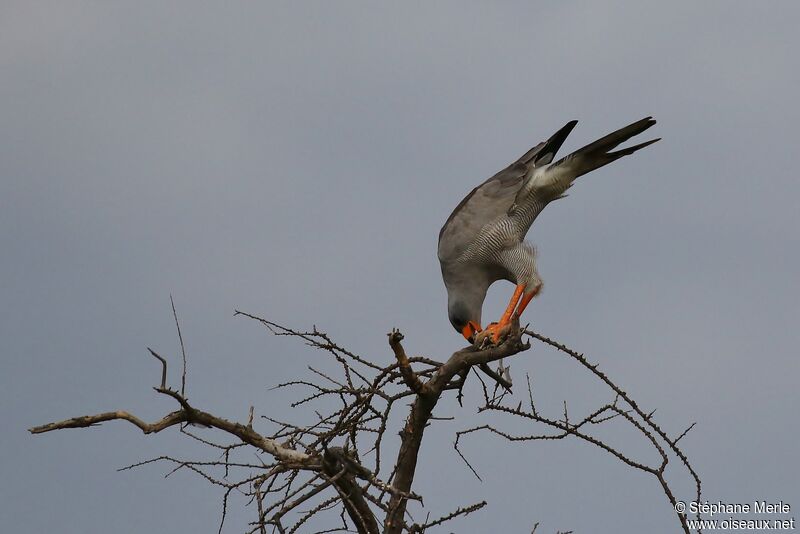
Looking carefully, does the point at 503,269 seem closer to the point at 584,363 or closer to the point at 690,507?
the point at 584,363

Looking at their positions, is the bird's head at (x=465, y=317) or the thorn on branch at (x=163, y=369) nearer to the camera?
the thorn on branch at (x=163, y=369)

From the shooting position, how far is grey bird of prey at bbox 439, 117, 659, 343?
7766 millimetres

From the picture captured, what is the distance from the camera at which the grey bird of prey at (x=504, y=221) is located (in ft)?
25.5

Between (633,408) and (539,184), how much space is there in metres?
3.54

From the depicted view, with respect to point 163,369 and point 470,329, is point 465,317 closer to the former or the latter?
point 470,329

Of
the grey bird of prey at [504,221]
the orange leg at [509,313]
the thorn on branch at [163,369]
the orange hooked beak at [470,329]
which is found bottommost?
the thorn on branch at [163,369]

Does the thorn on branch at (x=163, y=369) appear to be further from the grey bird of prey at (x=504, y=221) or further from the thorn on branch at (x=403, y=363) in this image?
the grey bird of prey at (x=504, y=221)

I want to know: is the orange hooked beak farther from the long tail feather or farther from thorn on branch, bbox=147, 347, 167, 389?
thorn on branch, bbox=147, 347, 167, 389

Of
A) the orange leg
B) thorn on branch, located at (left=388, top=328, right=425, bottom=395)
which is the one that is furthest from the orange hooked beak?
thorn on branch, located at (left=388, top=328, right=425, bottom=395)

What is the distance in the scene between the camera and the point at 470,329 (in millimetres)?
7992

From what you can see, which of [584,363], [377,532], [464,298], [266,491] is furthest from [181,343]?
[464,298]

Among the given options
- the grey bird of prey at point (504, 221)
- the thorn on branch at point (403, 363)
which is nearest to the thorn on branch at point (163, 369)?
the thorn on branch at point (403, 363)

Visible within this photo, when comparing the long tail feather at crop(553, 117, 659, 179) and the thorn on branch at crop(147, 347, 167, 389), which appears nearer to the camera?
the thorn on branch at crop(147, 347, 167, 389)

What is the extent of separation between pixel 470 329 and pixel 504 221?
1.01 metres
